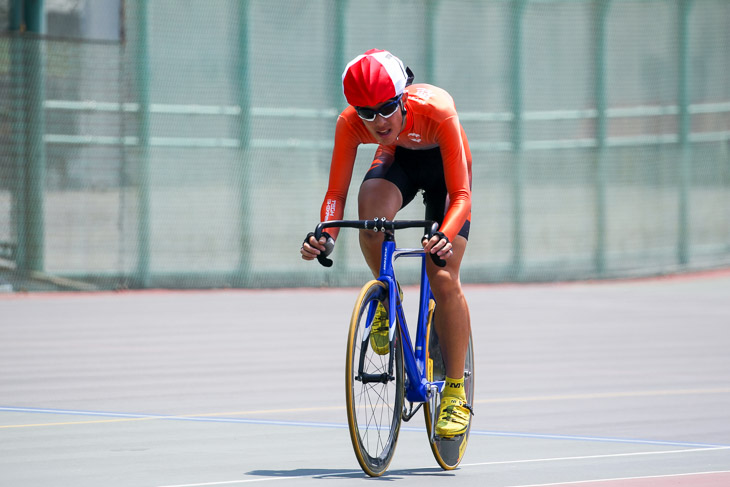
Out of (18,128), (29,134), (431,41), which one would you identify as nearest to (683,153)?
(431,41)

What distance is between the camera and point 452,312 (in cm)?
593

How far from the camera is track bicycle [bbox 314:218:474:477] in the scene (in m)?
5.39

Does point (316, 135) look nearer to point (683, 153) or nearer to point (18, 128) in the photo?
point (18, 128)

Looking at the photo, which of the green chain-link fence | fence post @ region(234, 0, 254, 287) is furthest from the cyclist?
fence post @ region(234, 0, 254, 287)

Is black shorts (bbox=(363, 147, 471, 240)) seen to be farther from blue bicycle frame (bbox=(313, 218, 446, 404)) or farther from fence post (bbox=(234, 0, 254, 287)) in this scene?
fence post (bbox=(234, 0, 254, 287))

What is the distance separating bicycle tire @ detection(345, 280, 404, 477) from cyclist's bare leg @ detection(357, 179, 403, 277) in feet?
0.97

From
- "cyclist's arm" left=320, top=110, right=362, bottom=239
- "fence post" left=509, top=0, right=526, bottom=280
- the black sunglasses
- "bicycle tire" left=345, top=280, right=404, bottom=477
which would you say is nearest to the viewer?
"bicycle tire" left=345, top=280, right=404, bottom=477

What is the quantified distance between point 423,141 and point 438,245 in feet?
1.98

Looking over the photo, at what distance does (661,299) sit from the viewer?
15062 millimetres

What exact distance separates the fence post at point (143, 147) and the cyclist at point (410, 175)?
9777mm

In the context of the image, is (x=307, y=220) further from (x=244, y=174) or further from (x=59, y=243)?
(x=59, y=243)

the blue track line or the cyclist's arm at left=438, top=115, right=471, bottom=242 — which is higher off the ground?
the cyclist's arm at left=438, top=115, right=471, bottom=242

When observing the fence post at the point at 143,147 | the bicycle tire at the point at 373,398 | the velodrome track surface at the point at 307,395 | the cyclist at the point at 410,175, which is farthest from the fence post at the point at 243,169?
the bicycle tire at the point at 373,398

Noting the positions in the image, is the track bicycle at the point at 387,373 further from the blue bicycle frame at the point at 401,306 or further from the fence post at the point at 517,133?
the fence post at the point at 517,133
